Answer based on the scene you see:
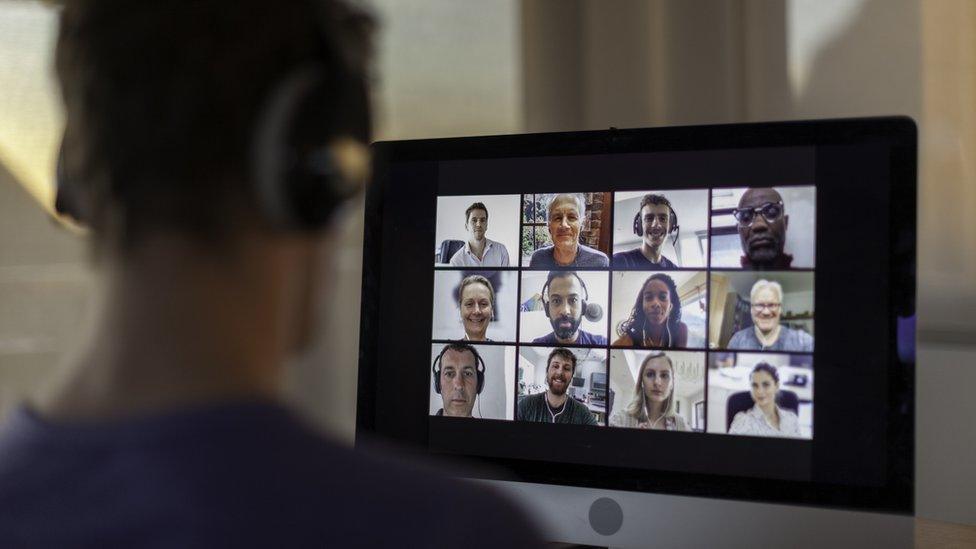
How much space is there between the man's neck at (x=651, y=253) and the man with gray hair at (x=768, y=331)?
0.10m

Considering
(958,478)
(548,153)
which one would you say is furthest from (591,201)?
(958,478)

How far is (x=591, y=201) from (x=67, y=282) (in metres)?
1.19

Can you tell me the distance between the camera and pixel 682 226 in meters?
0.86

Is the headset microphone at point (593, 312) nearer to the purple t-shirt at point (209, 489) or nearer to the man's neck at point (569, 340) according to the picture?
the man's neck at point (569, 340)

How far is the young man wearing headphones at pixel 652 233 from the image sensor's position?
2.84 feet

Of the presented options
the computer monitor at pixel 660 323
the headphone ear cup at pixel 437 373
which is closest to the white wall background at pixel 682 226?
the computer monitor at pixel 660 323

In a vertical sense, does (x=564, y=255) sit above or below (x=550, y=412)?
above

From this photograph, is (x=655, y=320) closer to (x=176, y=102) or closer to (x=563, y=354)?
(x=563, y=354)

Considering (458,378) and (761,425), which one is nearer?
(761,425)

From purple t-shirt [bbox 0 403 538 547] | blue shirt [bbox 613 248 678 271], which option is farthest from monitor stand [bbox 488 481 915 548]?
purple t-shirt [bbox 0 403 538 547]

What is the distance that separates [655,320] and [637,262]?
6cm

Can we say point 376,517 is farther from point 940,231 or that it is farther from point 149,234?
point 940,231

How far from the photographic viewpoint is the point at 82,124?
380mm

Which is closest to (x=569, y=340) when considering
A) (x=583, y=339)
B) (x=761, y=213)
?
(x=583, y=339)
